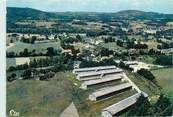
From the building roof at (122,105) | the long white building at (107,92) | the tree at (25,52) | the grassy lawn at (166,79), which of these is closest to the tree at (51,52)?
the tree at (25,52)

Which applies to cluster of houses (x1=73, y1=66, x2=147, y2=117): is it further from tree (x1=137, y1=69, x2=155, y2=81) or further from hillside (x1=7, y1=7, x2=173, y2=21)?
hillside (x1=7, y1=7, x2=173, y2=21)

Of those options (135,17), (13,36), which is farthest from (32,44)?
(135,17)

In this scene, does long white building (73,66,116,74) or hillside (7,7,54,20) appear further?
long white building (73,66,116,74)

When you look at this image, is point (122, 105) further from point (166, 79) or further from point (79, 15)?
point (79, 15)

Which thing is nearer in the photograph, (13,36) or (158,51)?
(13,36)

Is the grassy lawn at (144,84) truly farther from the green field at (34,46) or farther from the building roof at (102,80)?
the green field at (34,46)

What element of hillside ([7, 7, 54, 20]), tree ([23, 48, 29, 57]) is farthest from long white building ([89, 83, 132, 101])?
hillside ([7, 7, 54, 20])

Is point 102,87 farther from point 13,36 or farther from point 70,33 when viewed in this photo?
point 13,36

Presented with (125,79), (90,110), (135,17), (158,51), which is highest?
(135,17)
